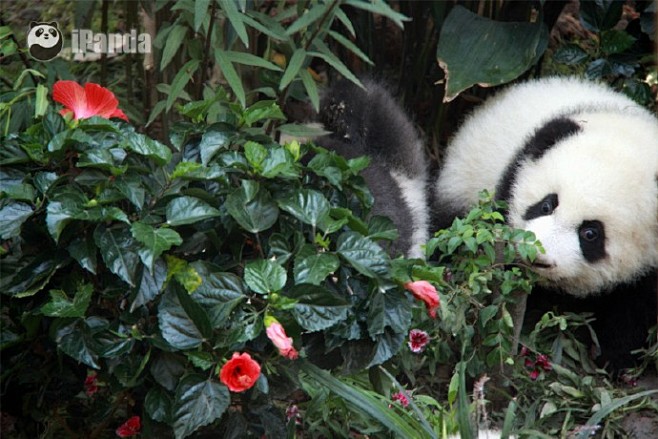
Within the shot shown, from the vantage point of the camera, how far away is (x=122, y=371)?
233 cm

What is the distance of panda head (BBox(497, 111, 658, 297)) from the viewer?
138 inches

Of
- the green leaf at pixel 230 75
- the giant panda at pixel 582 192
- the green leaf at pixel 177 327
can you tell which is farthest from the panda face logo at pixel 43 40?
the giant panda at pixel 582 192

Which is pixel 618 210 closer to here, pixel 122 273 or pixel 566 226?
pixel 566 226

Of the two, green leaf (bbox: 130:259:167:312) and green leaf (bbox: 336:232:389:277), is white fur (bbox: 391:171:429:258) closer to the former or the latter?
green leaf (bbox: 336:232:389:277)

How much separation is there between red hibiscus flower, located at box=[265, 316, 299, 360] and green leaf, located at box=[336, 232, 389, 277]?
28 cm

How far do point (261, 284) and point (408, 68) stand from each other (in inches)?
120

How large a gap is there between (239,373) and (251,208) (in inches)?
16.9

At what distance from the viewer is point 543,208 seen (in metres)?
3.63

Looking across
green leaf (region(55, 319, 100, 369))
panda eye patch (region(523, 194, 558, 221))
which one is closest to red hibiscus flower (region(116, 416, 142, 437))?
green leaf (region(55, 319, 100, 369))

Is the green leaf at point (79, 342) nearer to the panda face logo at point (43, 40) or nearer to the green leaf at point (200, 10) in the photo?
the green leaf at point (200, 10)

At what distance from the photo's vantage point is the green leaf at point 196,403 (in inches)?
88.0

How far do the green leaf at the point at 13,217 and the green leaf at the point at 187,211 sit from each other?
0.35m

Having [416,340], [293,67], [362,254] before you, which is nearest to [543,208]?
[416,340]

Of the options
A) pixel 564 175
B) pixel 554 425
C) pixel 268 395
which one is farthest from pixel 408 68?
pixel 268 395
